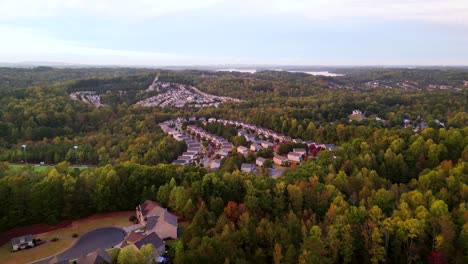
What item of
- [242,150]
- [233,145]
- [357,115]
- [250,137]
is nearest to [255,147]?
[242,150]

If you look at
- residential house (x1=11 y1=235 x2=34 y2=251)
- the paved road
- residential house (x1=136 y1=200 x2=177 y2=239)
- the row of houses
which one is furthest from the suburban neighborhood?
the row of houses

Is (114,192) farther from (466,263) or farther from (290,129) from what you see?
(290,129)

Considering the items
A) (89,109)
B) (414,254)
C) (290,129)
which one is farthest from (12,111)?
(414,254)

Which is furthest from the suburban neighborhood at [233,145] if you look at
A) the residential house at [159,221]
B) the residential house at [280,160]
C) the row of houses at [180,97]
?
the row of houses at [180,97]

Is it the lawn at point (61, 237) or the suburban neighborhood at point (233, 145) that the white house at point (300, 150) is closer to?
the suburban neighborhood at point (233, 145)

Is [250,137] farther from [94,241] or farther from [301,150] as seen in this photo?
[94,241]
